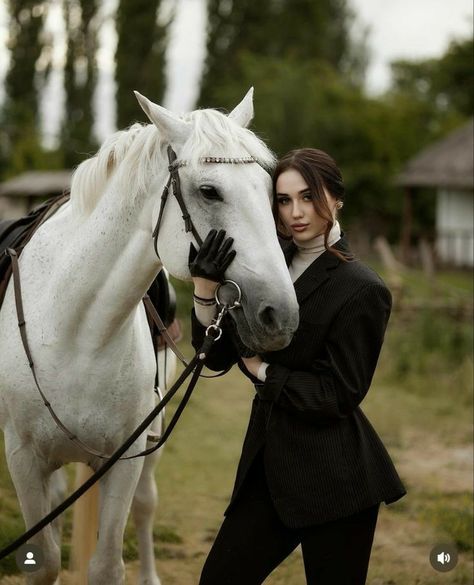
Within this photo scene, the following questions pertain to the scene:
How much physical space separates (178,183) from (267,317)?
1.71 ft

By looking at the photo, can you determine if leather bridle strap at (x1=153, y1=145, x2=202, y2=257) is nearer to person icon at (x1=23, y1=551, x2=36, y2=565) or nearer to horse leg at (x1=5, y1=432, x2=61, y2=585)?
horse leg at (x1=5, y1=432, x2=61, y2=585)

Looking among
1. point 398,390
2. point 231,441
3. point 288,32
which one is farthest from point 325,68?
point 231,441

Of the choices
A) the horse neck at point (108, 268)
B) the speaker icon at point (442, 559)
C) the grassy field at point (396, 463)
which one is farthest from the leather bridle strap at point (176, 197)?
the speaker icon at point (442, 559)

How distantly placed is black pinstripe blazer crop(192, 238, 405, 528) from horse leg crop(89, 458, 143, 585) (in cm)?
75

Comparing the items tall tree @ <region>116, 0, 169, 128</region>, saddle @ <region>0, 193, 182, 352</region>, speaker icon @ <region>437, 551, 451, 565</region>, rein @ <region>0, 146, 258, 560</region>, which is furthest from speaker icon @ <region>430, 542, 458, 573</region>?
tall tree @ <region>116, 0, 169, 128</region>

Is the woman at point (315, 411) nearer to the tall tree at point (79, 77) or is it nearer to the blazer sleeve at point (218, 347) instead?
the blazer sleeve at point (218, 347)

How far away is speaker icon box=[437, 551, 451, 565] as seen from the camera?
4070mm

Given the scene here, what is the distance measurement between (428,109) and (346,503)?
2642 cm

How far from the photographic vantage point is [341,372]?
8.04 ft

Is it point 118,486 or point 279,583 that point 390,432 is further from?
point 118,486

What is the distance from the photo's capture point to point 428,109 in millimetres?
27375

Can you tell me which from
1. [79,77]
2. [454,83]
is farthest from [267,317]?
[79,77]

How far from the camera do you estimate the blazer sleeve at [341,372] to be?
7.96 feet

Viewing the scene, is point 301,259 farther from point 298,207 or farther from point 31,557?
point 31,557
